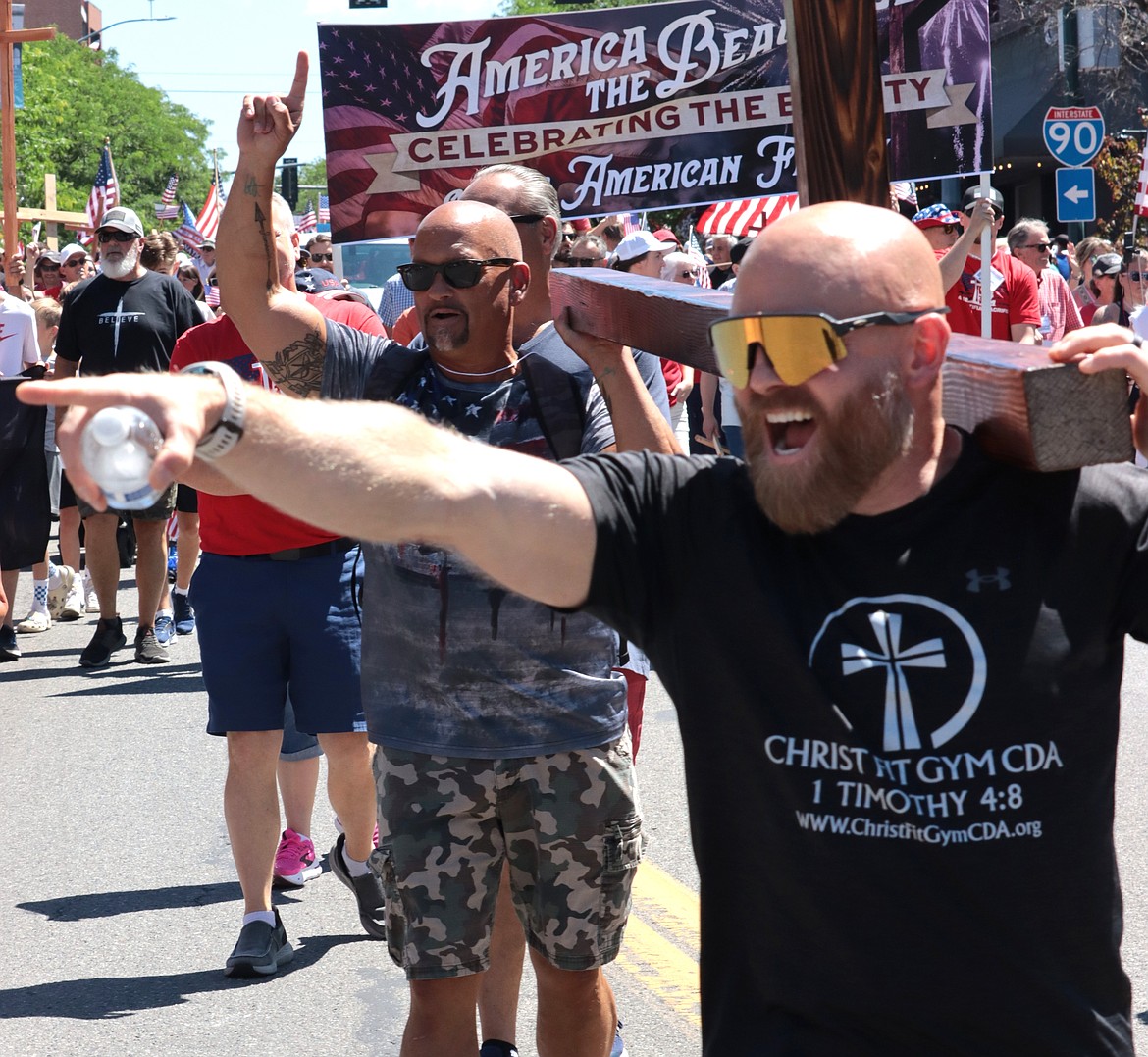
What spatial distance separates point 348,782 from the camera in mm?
4766

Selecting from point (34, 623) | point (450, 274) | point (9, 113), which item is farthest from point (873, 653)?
point (9, 113)

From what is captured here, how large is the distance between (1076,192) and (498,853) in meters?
15.7

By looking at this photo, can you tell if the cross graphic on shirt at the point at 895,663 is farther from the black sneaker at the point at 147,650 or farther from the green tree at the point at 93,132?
the green tree at the point at 93,132

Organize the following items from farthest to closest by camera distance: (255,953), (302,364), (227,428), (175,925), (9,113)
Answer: (9,113) → (175,925) → (255,953) → (302,364) → (227,428)

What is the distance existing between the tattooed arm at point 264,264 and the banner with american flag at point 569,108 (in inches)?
201

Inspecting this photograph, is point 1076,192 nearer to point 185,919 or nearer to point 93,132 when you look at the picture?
point 185,919

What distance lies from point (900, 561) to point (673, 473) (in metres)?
0.34

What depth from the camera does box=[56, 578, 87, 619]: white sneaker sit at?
34.9 ft

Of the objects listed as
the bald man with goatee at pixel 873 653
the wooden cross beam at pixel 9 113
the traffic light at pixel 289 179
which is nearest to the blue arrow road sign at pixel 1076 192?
the wooden cross beam at pixel 9 113

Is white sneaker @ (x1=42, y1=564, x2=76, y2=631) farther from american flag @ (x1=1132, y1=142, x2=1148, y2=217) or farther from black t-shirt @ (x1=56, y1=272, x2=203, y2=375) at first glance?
american flag @ (x1=1132, y1=142, x2=1148, y2=217)

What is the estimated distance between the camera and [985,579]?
A: 76.5 inches

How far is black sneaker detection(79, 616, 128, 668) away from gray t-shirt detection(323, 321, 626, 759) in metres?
6.12

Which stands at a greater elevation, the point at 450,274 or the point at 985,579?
the point at 450,274

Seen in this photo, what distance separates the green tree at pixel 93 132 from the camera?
47.5 m
